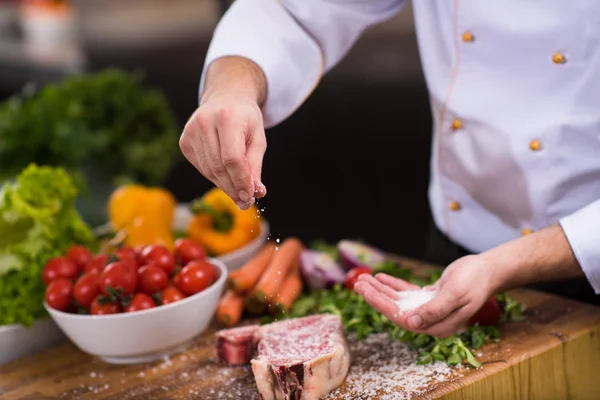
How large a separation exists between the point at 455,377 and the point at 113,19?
4.11m

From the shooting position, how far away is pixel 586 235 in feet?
4.75

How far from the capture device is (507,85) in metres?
1.72

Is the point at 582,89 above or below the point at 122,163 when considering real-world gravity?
above

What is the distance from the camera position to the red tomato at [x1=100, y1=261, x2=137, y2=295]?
164cm

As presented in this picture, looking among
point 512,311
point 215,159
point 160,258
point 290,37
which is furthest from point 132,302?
point 512,311

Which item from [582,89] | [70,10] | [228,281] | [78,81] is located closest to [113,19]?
A: [70,10]

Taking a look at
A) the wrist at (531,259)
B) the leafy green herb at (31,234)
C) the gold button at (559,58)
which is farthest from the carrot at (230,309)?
the gold button at (559,58)

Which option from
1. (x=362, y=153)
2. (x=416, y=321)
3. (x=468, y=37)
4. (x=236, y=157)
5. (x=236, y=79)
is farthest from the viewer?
(x=362, y=153)

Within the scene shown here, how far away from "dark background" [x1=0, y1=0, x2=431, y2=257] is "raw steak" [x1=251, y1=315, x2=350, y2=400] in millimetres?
1685

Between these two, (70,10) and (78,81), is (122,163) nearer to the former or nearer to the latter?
(78,81)

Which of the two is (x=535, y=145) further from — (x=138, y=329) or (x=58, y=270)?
(x=58, y=270)

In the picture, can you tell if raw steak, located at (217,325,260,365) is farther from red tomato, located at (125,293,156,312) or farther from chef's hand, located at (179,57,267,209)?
chef's hand, located at (179,57,267,209)

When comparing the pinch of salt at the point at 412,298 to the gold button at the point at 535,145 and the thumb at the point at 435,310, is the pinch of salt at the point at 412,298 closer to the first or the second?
the thumb at the point at 435,310

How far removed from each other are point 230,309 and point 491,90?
29.7 inches
